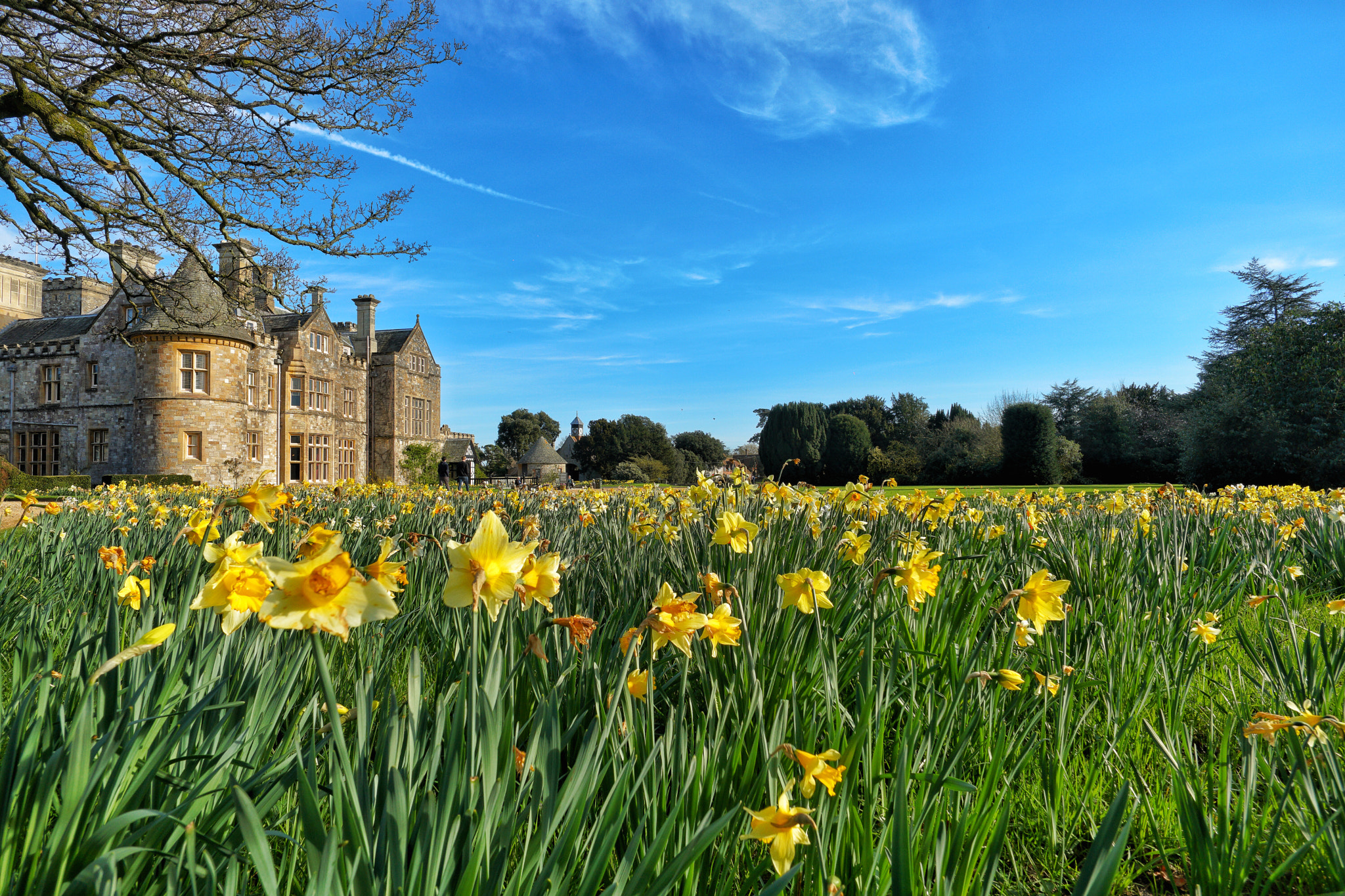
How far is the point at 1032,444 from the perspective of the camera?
27.9m

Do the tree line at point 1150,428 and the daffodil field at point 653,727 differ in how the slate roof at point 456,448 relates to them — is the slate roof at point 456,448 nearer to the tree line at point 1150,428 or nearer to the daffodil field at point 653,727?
the tree line at point 1150,428

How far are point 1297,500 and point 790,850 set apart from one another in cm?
768

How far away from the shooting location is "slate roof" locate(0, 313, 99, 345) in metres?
23.9

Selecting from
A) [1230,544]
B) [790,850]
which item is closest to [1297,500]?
[1230,544]

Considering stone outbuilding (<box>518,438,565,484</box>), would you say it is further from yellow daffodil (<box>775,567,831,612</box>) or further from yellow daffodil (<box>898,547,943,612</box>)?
yellow daffodil (<box>775,567,831,612</box>)

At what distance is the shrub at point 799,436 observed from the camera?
3762cm

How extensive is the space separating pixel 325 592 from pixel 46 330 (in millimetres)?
33611

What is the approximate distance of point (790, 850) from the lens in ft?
3.14

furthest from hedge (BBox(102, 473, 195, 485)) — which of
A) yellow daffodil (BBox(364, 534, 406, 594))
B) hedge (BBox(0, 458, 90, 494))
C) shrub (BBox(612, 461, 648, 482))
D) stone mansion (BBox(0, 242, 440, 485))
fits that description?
shrub (BBox(612, 461, 648, 482))

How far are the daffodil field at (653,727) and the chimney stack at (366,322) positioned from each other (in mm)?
28980

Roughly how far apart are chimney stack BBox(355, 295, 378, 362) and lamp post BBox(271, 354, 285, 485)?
505 cm

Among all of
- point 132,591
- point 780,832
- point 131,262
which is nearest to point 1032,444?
point 780,832

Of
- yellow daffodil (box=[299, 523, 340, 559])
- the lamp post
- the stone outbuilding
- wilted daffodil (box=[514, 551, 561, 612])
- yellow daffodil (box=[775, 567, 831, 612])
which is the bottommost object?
yellow daffodil (box=[775, 567, 831, 612])

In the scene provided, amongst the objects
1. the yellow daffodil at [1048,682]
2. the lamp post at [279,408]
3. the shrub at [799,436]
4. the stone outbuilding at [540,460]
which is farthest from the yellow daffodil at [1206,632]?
the stone outbuilding at [540,460]
